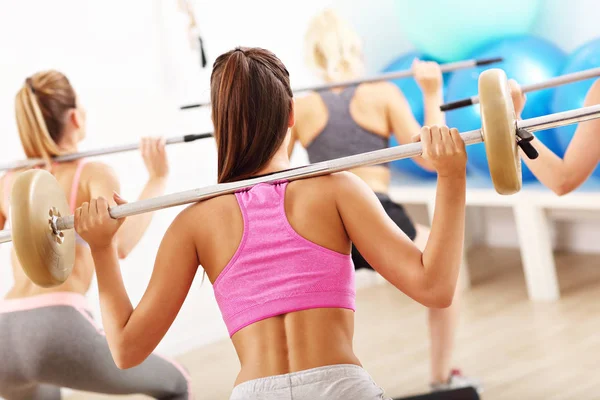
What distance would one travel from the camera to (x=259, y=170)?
153 centimetres

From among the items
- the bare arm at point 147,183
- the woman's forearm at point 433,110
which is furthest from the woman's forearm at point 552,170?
the bare arm at point 147,183

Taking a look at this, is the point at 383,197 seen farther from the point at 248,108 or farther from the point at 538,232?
the point at 248,108

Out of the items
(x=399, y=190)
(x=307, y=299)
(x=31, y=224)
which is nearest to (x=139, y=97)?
(x=399, y=190)

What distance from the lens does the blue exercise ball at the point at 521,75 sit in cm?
359

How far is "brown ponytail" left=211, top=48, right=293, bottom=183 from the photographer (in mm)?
1474

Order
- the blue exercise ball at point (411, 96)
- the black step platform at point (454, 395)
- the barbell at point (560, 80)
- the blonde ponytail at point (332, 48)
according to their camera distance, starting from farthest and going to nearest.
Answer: the blue exercise ball at point (411, 96) → the blonde ponytail at point (332, 48) → the black step platform at point (454, 395) → the barbell at point (560, 80)

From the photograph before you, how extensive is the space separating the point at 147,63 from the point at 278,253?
7.67 feet

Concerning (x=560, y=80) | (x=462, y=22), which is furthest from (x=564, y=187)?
(x=462, y=22)

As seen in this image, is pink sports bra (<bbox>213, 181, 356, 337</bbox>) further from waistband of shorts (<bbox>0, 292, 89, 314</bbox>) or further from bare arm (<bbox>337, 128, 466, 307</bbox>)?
waistband of shorts (<bbox>0, 292, 89, 314</bbox>)

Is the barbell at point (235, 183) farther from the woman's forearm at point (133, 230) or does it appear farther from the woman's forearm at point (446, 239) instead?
the woman's forearm at point (133, 230)

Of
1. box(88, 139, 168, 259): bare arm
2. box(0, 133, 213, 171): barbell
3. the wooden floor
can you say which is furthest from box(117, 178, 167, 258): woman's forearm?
the wooden floor

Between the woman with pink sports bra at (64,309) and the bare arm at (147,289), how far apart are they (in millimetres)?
662

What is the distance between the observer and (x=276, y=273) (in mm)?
1433

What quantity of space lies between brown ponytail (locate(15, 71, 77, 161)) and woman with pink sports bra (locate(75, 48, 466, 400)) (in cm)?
84
